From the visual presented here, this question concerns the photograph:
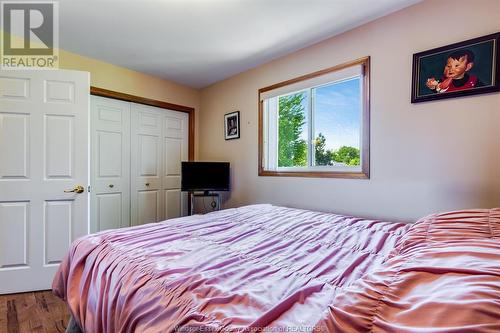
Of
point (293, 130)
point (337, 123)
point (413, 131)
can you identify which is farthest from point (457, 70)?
point (293, 130)

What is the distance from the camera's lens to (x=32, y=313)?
1.94 meters

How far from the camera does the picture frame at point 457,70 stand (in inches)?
62.1

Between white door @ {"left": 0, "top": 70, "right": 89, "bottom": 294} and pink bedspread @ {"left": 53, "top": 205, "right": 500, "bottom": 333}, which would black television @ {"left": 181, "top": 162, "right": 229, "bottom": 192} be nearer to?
white door @ {"left": 0, "top": 70, "right": 89, "bottom": 294}

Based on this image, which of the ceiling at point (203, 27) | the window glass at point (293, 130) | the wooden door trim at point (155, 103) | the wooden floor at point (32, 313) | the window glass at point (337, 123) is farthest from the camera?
the wooden door trim at point (155, 103)

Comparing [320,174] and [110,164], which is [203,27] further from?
[110,164]

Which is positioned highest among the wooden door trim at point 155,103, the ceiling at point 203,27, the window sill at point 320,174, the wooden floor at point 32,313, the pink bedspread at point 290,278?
the ceiling at point 203,27

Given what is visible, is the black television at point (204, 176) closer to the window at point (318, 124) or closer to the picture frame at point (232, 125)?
the picture frame at point (232, 125)

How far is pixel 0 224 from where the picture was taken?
7.25 feet

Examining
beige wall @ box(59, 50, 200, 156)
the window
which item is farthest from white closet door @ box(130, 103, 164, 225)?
the window

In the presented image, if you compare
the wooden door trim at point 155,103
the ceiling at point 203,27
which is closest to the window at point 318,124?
the ceiling at point 203,27

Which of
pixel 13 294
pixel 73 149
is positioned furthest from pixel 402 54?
pixel 13 294

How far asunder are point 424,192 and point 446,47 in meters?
0.99

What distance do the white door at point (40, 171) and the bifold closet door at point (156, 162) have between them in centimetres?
88

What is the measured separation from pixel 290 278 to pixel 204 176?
7.98 ft
